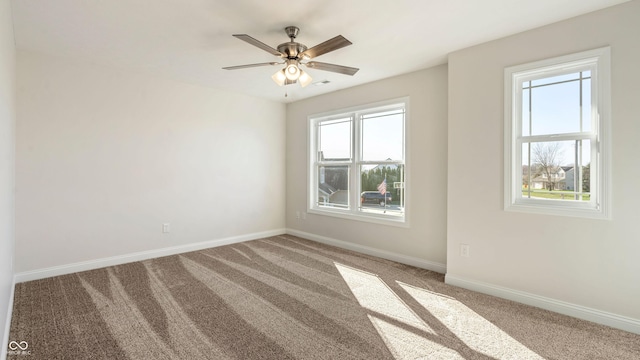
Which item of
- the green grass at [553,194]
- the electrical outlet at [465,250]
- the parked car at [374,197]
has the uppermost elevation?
the green grass at [553,194]

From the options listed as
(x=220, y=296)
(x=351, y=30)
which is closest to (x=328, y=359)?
(x=220, y=296)

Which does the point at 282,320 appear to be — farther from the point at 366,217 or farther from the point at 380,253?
the point at 366,217

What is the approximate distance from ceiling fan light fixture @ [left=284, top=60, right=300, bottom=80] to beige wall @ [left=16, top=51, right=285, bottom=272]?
89.8 inches

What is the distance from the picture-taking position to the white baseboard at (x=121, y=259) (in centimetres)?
335

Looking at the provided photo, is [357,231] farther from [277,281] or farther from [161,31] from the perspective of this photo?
[161,31]

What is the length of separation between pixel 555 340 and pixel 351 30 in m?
3.03

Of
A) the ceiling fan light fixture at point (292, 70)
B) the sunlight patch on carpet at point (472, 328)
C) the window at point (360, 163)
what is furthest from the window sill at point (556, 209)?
the ceiling fan light fixture at point (292, 70)

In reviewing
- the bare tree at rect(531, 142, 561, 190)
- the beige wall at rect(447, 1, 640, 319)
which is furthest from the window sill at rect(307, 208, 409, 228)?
the bare tree at rect(531, 142, 561, 190)

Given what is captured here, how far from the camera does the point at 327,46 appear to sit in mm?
2514

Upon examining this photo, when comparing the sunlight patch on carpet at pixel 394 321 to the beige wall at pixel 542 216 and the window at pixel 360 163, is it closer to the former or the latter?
the beige wall at pixel 542 216

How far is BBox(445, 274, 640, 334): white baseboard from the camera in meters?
2.39

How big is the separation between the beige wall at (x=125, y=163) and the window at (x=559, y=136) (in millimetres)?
3903

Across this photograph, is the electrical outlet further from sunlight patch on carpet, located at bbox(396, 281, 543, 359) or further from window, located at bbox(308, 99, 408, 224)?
window, located at bbox(308, 99, 408, 224)

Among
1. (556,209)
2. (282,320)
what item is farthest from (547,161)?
(282,320)
